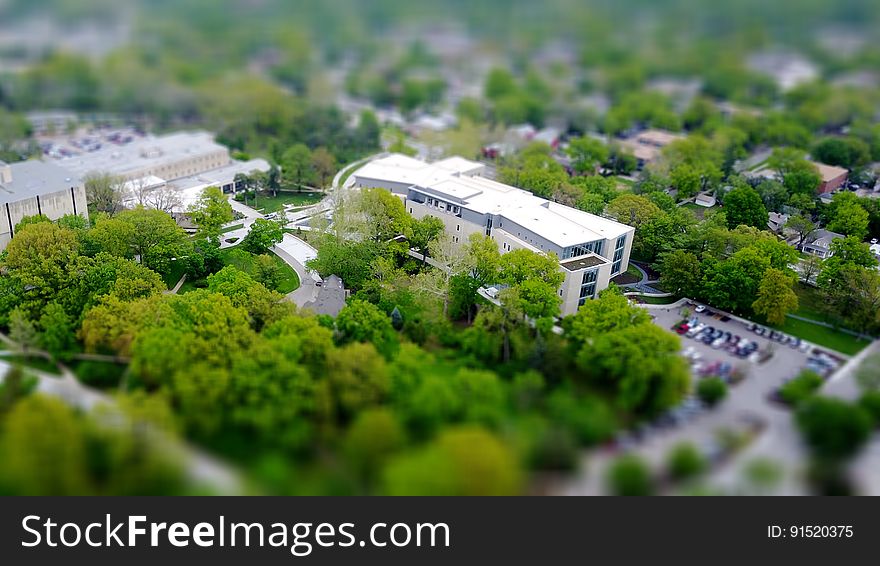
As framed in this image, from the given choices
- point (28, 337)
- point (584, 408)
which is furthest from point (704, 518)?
point (28, 337)

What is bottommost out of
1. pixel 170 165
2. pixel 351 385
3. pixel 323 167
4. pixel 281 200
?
pixel 281 200

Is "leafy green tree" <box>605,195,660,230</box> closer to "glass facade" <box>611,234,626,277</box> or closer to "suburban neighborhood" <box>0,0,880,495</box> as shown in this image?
"suburban neighborhood" <box>0,0,880,495</box>

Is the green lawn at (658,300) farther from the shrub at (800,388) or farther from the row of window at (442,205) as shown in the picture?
the row of window at (442,205)

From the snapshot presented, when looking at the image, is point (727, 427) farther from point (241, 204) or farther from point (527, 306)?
point (241, 204)

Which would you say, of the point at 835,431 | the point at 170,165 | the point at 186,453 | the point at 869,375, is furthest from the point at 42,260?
the point at 869,375

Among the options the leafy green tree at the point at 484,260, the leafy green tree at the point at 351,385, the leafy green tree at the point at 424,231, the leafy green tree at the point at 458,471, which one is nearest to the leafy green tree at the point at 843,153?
the leafy green tree at the point at 424,231

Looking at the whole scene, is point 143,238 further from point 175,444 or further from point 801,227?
point 801,227
